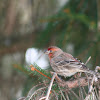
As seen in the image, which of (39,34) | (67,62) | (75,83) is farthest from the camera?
(39,34)

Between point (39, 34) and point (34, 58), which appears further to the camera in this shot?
point (39, 34)

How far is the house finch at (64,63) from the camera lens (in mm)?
1869

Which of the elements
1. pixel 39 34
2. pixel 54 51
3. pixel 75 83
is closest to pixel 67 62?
pixel 54 51

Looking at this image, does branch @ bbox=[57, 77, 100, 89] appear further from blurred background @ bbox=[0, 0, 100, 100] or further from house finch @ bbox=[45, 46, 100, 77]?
blurred background @ bbox=[0, 0, 100, 100]

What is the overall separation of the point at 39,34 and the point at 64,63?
93 centimetres

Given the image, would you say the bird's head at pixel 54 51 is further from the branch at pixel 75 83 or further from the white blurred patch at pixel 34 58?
the branch at pixel 75 83

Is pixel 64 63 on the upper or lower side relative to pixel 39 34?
lower

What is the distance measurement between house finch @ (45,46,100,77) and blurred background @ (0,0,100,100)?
17 cm

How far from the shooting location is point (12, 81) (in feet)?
12.9

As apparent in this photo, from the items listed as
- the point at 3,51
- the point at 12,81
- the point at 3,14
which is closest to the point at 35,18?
the point at 3,14

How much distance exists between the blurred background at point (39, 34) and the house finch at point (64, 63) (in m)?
0.17

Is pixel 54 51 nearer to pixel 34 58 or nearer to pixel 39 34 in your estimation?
pixel 34 58

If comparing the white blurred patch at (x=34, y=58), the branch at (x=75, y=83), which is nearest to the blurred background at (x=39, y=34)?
the white blurred patch at (x=34, y=58)

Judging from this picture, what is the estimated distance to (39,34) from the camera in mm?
2869
